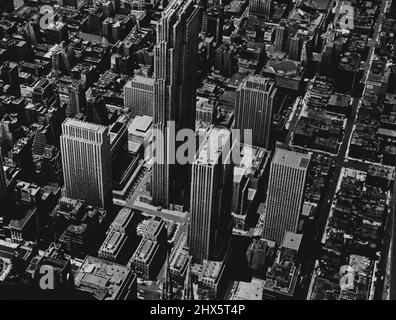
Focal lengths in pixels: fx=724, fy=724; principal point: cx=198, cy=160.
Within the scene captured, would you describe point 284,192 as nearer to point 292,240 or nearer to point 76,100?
point 292,240

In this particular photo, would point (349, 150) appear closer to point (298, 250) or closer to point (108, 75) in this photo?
point (298, 250)

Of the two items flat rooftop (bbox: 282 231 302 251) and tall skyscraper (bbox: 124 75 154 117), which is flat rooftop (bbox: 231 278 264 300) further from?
tall skyscraper (bbox: 124 75 154 117)

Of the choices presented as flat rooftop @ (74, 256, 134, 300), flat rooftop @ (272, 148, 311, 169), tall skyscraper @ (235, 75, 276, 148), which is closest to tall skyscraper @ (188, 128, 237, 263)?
flat rooftop @ (272, 148, 311, 169)

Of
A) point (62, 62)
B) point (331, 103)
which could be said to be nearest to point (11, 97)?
point (62, 62)

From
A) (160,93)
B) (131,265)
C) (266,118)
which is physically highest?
(160,93)

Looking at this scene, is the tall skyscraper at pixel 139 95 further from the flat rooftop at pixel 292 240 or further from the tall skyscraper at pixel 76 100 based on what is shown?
the flat rooftop at pixel 292 240

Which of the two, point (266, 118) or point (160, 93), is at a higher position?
point (160, 93)

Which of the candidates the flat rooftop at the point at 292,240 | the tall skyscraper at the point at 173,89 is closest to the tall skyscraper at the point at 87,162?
the tall skyscraper at the point at 173,89

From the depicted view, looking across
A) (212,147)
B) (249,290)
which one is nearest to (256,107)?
(212,147)
